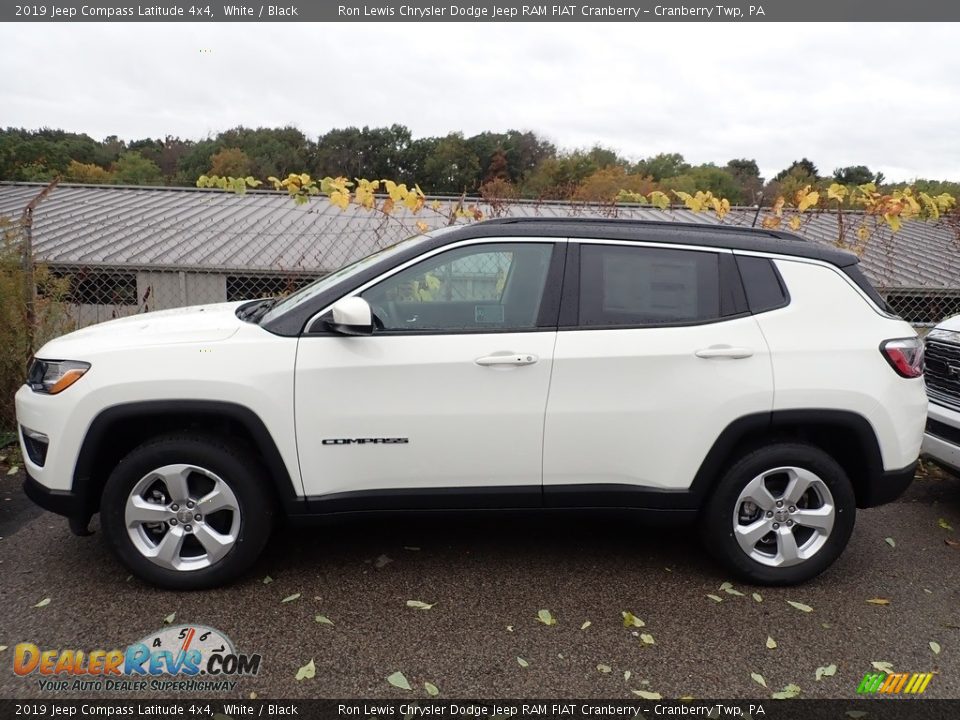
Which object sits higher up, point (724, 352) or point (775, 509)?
point (724, 352)

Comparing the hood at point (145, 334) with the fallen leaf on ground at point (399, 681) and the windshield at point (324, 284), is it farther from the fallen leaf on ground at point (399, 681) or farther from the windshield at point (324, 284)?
the fallen leaf on ground at point (399, 681)

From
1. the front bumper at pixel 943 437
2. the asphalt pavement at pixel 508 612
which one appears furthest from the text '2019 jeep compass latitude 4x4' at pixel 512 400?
the front bumper at pixel 943 437

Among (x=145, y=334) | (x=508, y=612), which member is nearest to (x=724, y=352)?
(x=508, y=612)

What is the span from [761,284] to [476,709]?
2.39 meters

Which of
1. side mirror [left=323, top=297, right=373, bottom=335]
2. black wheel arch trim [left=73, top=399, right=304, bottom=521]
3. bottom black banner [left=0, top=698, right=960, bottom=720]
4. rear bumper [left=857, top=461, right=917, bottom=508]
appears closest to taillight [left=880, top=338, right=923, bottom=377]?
rear bumper [left=857, top=461, right=917, bottom=508]

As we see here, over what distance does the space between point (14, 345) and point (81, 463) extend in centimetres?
309

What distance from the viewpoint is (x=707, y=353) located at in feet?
11.1

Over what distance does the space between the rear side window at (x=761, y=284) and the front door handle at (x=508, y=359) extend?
115cm

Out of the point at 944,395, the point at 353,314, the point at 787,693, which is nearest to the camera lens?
the point at 787,693

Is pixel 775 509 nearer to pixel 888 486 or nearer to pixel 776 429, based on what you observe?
pixel 776 429

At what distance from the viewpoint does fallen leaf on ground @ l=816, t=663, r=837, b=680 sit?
→ 2924mm

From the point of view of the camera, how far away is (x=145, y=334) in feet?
11.2

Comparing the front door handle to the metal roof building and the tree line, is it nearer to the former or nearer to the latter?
the metal roof building

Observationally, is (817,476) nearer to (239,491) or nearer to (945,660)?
(945,660)
